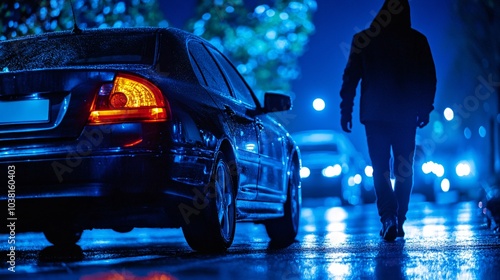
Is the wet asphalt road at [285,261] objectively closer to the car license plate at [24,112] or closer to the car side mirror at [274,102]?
the car license plate at [24,112]

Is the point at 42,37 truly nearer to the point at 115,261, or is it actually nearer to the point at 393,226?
the point at 115,261

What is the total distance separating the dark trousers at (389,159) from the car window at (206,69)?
1.61 m

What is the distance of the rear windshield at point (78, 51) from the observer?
713 cm

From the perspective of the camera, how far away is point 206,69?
782 cm

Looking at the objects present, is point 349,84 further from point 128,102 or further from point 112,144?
point 112,144

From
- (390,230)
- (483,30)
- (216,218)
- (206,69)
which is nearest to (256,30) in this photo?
(483,30)

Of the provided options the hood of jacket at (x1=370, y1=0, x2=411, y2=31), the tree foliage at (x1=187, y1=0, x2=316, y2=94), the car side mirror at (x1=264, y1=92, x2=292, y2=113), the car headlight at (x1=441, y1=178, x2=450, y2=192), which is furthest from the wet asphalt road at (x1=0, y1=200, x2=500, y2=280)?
the car headlight at (x1=441, y1=178, x2=450, y2=192)

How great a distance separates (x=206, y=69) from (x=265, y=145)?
104cm

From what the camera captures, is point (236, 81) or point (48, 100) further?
point (236, 81)

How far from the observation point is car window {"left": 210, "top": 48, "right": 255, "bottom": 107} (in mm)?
8578

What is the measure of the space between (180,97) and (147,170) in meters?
0.61

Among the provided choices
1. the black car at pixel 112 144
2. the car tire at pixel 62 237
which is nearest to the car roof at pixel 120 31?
the black car at pixel 112 144

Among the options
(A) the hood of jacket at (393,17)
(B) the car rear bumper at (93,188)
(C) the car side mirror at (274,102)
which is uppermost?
(A) the hood of jacket at (393,17)

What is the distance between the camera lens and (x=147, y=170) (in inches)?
249
